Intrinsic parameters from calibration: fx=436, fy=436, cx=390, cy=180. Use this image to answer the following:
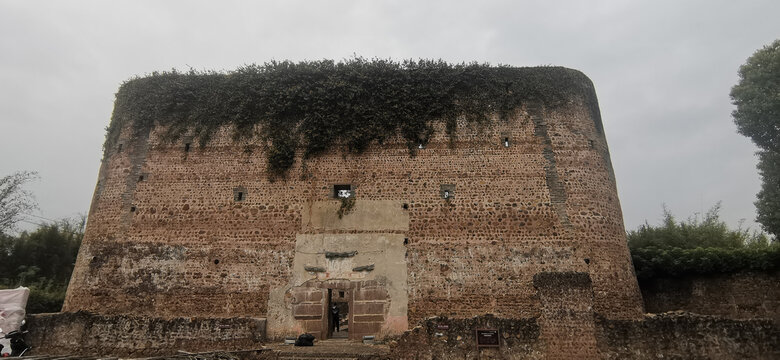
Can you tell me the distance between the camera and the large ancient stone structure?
11.9 m

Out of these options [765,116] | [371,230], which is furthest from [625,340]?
[765,116]

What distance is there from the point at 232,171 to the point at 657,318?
1188 centimetres

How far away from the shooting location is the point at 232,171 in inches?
528

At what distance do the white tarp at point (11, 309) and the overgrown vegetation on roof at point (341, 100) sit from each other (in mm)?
5397

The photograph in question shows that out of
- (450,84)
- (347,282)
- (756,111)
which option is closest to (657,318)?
(347,282)

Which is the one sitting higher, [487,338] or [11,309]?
[11,309]

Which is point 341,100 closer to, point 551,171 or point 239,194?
point 239,194

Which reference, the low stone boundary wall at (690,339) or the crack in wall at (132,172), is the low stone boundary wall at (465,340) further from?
the crack in wall at (132,172)

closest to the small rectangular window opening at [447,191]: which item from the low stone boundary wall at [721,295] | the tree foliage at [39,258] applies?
the low stone boundary wall at [721,295]

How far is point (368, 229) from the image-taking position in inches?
494

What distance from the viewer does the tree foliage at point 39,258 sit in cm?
1841

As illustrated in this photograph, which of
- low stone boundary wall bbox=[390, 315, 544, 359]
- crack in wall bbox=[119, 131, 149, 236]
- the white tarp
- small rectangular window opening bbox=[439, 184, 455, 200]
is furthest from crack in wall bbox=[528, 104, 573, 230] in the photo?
the white tarp

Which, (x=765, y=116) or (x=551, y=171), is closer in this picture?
(x=551, y=171)

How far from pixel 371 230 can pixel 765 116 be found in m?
15.4
